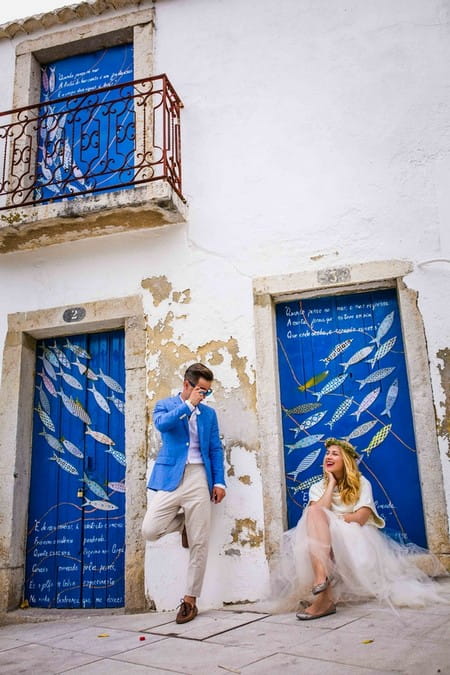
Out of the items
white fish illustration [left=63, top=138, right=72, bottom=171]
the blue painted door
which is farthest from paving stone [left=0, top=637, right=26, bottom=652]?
white fish illustration [left=63, top=138, right=72, bottom=171]

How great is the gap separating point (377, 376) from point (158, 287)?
6.83ft

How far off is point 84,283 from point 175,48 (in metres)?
2.58

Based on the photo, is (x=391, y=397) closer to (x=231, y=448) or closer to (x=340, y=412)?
(x=340, y=412)

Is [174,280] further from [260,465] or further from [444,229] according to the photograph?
[444,229]

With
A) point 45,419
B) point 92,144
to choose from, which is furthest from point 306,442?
point 92,144

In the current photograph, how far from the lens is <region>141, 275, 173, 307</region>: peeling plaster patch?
5363mm

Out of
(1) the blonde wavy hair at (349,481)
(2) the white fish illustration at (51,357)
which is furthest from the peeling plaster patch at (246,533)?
(2) the white fish illustration at (51,357)

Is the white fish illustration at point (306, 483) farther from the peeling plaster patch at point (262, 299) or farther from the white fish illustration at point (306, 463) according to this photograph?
the peeling plaster patch at point (262, 299)

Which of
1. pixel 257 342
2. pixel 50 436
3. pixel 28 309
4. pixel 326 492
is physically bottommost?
pixel 326 492

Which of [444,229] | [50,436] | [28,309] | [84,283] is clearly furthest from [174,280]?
[444,229]

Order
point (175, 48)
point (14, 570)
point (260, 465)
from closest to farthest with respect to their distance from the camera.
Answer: point (260, 465)
point (14, 570)
point (175, 48)

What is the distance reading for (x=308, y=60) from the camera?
5488 mm

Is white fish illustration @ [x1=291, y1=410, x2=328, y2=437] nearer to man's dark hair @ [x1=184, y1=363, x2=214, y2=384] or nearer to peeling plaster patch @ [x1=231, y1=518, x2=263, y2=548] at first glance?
peeling plaster patch @ [x1=231, y1=518, x2=263, y2=548]

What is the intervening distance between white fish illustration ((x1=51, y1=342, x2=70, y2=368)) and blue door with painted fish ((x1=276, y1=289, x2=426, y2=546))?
2.12m
